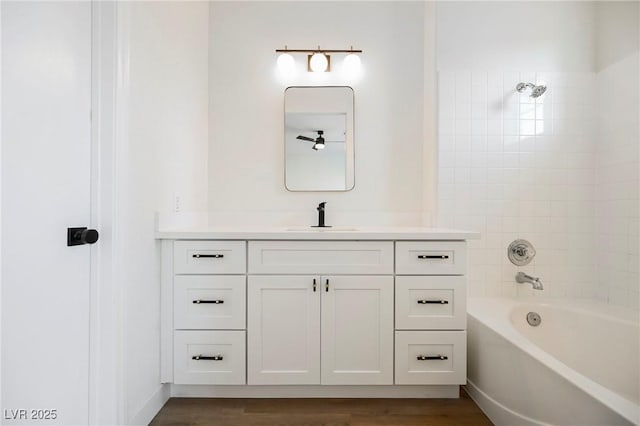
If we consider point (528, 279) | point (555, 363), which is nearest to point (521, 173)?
point (528, 279)

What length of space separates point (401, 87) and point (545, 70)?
94 centimetres

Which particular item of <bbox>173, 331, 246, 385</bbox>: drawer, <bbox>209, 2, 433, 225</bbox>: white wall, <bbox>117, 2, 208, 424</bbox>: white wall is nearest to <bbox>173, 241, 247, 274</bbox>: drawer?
<bbox>117, 2, 208, 424</bbox>: white wall

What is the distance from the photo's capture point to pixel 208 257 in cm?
167

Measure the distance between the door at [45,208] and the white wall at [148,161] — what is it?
0.14 meters

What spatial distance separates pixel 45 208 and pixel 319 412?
145 centimetres

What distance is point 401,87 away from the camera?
7.77 ft

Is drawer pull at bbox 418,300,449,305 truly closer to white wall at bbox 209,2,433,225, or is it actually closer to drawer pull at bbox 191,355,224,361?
white wall at bbox 209,2,433,225

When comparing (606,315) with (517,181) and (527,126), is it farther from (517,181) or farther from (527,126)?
(527,126)

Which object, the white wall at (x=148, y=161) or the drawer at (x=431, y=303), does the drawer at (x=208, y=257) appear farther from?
the drawer at (x=431, y=303)

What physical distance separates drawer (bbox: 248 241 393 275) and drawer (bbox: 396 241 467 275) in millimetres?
67

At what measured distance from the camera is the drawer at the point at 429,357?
1.68m

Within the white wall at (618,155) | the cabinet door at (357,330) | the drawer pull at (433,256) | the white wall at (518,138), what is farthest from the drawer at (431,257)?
the white wall at (618,155)

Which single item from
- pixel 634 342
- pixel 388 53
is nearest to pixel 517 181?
pixel 634 342

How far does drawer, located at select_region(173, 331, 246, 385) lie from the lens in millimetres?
1658
